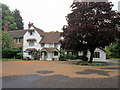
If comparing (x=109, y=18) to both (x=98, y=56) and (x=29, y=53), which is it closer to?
(x=98, y=56)

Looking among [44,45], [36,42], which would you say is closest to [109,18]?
[44,45]

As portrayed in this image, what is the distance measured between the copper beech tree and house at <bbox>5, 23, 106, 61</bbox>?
10.8 m

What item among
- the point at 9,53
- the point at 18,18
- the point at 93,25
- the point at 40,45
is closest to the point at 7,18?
the point at 18,18

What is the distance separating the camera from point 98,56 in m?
30.2

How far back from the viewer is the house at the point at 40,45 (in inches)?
1222

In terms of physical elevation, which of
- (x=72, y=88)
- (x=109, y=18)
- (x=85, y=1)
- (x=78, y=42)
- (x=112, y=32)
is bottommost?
(x=72, y=88)

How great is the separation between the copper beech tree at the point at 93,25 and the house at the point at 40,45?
1084 cm

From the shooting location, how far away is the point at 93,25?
18.0 meters

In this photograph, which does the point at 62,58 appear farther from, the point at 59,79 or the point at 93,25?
the point at 59,79

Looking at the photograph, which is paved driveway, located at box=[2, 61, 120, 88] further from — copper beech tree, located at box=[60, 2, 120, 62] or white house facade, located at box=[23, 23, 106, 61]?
white house facade, located at box=[23, 23, 106, 61]

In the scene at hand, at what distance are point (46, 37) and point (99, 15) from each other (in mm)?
19045

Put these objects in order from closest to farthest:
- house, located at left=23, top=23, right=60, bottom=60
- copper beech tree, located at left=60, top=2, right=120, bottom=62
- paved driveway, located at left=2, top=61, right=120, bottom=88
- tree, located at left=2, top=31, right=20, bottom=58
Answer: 1. paved driveway, located at left=2, top=61, right=120, bottom=88
2. copper beech tree, located at left=60, top=2, right=120, bottom=62
3. tree, located at left=2, top=31, right=20, bottom=58
4. house, located at left=23, top=23, right=60, bottom=60

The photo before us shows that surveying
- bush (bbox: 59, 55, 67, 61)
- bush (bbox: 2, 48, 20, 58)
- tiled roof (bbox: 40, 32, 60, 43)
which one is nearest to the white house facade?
tiled roof (bbox: 40, 32, 60, 43)

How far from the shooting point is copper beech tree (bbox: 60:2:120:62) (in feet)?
58.4
